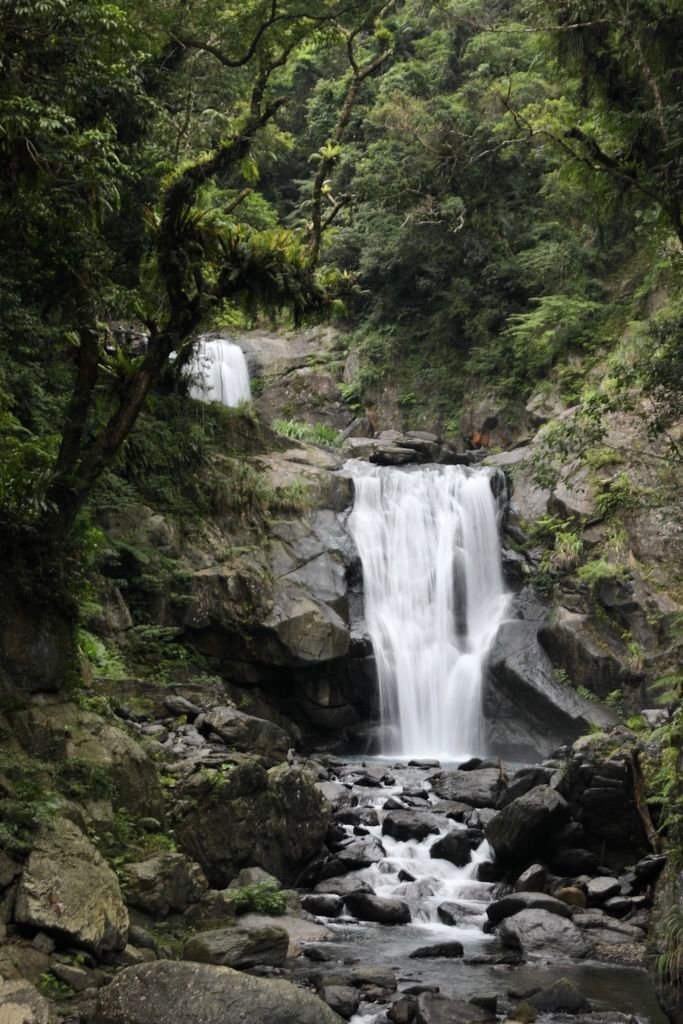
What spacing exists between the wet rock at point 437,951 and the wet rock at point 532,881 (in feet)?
6.06

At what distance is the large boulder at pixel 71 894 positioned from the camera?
6.88 metres

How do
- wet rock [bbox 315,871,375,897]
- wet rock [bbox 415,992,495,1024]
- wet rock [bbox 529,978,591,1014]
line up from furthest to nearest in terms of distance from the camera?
wet rock [bbox 315,871,375,897] → wet rock [bbox 529,978,591,1014] → wet rock [bbox 415,992,495,1024]

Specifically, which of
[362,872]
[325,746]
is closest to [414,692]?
[325,746]

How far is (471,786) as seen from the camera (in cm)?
1414

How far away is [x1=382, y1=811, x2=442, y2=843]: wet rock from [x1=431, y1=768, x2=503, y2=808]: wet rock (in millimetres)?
1196

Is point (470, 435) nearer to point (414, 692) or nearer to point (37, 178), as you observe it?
point (414, 692)

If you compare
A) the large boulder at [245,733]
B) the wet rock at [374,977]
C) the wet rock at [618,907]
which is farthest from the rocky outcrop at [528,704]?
the wet rock at [374,977]

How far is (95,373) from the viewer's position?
970cm

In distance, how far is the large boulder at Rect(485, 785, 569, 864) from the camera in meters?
11.2

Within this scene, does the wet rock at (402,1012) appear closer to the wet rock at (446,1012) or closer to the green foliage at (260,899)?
the wet rock at (446,1012)

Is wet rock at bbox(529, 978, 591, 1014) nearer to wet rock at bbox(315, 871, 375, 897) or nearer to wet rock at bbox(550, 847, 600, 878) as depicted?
wet rock at bbox(315, 871, 375, 897)

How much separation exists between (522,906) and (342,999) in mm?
3342

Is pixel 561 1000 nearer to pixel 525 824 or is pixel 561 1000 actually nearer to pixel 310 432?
pixel 525 824

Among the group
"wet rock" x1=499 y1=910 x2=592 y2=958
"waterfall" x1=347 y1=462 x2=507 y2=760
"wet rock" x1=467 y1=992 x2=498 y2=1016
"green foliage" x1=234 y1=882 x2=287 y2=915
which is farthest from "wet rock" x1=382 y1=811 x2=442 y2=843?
"waterfall" x1=347 y1=462 x2=507 y2=760
